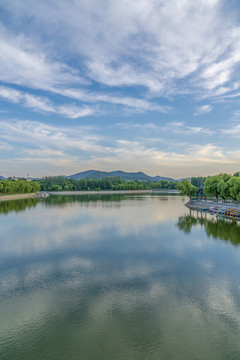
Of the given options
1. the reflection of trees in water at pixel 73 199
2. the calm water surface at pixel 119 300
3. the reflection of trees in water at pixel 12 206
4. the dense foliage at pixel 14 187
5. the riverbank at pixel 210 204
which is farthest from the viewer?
the dense foliage at pixel 14 187

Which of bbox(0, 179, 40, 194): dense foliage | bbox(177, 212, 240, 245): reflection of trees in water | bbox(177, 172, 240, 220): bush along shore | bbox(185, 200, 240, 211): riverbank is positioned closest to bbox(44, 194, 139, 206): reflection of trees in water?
bbox(0, 179, 40, 194): dense foliage

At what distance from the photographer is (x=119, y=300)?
14492 millimetres

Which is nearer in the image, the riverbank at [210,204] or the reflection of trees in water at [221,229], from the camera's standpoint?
the reflection of trees in water at [221,229]

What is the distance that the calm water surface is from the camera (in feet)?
34.8

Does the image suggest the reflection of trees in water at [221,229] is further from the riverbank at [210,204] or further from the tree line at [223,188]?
the tree line at [223,188]

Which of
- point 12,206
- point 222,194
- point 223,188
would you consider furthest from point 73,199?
point 223,188

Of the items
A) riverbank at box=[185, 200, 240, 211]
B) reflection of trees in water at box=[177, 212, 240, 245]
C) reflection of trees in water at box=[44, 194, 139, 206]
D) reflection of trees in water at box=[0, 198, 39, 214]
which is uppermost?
riverbank at box=[185, 200, 240, 211]

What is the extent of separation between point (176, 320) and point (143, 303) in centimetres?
240

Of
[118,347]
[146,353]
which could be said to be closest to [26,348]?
[118,347]

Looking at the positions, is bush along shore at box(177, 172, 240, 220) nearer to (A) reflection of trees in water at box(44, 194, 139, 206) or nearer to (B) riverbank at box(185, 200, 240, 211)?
(B) riverbank at box(185, 200, 240, 211)

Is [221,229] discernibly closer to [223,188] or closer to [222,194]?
[223,188]

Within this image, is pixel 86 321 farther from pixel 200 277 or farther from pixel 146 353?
pixel 200 277

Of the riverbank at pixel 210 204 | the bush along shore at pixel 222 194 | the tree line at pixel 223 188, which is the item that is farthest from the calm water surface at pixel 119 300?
the riverbank at pixel 210 204

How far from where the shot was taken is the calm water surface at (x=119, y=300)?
1061 centimetres
